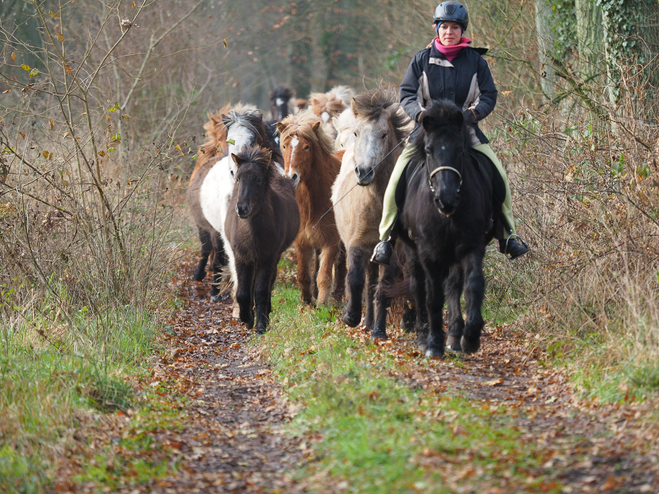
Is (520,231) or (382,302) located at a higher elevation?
(520,231)

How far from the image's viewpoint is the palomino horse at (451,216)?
6.75 metres

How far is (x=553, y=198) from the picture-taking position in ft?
28.5

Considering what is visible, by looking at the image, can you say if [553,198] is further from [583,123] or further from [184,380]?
[184,380]

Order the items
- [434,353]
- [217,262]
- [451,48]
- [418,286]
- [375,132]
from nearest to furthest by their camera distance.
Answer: [434,353] < [451,48] < [418,286] < [375,132] < [217,262]

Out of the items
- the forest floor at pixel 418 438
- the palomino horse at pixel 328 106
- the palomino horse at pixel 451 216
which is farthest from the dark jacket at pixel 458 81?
the palomino horse at pixel 328 106

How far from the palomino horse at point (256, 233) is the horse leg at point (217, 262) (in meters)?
2.47

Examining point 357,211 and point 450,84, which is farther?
point 357,211

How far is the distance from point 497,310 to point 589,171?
2026 mm

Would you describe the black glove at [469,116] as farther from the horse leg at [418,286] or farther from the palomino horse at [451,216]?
the horse leg at [418,286]

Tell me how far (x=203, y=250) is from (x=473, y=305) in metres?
7.82

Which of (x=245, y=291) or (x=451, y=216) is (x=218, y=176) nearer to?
(x=245, y=291)

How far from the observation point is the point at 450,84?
300 inches

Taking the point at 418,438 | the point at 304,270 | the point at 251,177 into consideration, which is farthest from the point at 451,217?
the point at 304,270

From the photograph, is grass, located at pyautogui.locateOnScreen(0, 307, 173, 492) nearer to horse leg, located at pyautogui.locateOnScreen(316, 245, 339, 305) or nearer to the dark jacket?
horse leg, located at pyautogui.locateOnScreen(316, 245, 339, 305)
